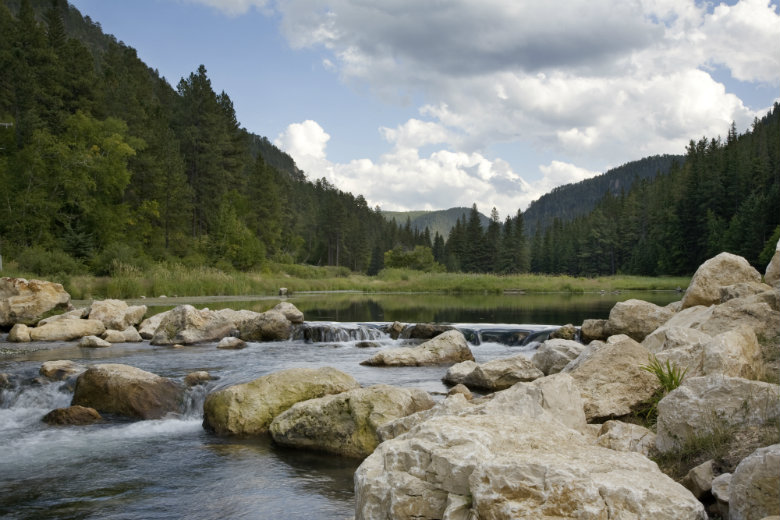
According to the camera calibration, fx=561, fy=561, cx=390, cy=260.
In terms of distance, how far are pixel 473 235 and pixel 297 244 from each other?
32.0 m

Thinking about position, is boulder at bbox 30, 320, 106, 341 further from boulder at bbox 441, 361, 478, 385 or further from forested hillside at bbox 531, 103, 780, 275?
forested hillside at bbox 531, 103, 780, 275

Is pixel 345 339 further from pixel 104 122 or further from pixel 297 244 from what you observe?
pixel 297 244

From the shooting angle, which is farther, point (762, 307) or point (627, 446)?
point (762, 307)

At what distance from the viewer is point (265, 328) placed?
20.0 meters

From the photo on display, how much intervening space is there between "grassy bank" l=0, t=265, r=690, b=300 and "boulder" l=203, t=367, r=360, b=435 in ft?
77.4

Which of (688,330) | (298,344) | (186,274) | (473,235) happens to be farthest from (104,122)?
(473,235)

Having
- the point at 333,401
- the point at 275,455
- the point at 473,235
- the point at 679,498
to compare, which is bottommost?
the point at 275,455

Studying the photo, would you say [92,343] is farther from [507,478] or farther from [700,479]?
[700,479]

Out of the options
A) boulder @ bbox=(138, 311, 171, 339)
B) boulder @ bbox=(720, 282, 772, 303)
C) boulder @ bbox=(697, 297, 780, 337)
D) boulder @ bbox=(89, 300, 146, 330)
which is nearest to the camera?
boulder @ bbox=(697, 297, 780, 337)

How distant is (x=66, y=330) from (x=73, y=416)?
34.6ft

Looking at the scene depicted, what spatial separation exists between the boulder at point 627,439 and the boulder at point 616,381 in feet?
3.98

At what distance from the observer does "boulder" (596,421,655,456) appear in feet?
17.3

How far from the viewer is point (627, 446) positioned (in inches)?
210

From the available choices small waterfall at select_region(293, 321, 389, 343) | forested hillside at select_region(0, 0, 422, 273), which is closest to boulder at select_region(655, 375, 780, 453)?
small waterfall at select_region(293, 321, 389, 343)
